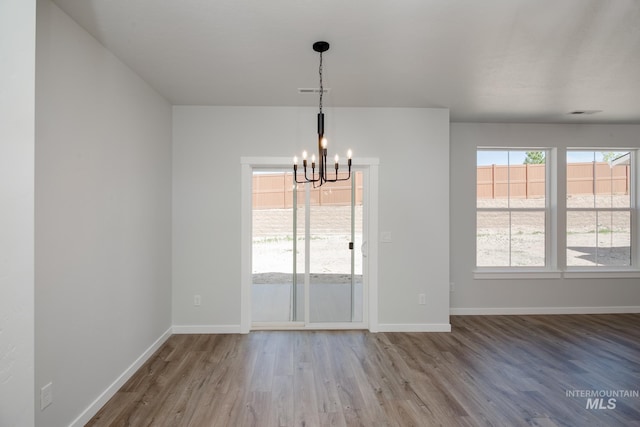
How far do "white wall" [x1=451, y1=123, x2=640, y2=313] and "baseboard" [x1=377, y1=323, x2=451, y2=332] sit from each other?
0.74 meters

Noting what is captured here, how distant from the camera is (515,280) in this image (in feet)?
15.5

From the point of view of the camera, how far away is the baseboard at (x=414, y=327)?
4020mm

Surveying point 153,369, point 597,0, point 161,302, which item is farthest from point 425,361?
point 597,0

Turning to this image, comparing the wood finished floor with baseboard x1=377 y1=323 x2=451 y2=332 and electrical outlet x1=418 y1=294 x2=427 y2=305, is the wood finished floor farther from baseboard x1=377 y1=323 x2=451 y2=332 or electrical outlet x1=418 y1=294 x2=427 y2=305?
electrical outlet x1=418 y1=294 x2=427 y2=305

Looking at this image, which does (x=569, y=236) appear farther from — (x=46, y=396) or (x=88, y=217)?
(x=46, y=396)

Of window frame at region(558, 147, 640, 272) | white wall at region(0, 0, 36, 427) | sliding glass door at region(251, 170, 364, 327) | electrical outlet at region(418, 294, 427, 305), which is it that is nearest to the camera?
white wall at region(0, 0, 36, 427)

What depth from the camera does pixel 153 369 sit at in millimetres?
3039

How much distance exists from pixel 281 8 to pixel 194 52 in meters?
0.94

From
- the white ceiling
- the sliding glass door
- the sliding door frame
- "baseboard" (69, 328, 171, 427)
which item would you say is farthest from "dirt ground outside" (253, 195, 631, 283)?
"baseboard" (69, 328, 171, 427)

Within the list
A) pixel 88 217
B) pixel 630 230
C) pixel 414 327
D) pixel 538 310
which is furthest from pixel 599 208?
pixel 88 217

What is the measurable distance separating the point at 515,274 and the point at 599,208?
1570 mm

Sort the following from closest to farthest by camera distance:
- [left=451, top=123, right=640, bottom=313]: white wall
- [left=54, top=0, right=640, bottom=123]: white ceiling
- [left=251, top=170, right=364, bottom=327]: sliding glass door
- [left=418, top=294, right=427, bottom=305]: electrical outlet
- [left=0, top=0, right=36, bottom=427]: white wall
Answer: [left=0, top=0, right=36, bottom=427]: white wall, [left=54, top=0, right=640, bottom=123]: white ceiling, [left=418, top=294, right=427, bottom=305]: electrical outlet, [left=251, top=170, right=364, bottom=327]: sliding glass door, [left=451, top=123, right=640, bottom=313]: white wall

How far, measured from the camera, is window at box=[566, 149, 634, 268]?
484cm

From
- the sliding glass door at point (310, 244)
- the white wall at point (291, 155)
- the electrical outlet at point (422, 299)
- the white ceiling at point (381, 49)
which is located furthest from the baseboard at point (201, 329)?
the white ceiling at point (381, 49)
